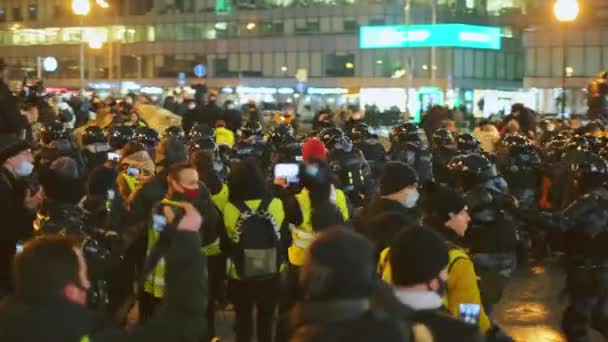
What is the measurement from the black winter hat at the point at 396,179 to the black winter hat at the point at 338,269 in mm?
3439

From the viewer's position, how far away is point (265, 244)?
837 cm

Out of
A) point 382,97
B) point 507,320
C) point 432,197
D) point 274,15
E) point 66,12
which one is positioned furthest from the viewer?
point 66,12

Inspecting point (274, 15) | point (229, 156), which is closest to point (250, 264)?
point (229, 156)

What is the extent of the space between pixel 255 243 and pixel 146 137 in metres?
3.53

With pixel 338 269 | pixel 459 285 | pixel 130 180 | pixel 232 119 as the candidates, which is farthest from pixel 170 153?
pixel 232 119

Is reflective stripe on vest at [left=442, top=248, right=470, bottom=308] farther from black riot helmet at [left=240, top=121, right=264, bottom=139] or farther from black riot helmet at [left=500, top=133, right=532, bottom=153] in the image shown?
black riot helmet at [left=500, top=133, right=532, bottom=153]

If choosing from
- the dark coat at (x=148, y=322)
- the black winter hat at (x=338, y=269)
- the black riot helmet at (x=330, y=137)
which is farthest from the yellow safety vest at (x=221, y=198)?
the black winter hat at (x=338, y=269)

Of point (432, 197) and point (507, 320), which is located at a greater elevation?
point (432, 197)

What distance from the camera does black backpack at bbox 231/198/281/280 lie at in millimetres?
8312

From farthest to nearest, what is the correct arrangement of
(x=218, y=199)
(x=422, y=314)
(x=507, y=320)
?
(x=507, y=320)
(x=218, y=199)
(x=422, y=314)

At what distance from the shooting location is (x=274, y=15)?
89.7 metres

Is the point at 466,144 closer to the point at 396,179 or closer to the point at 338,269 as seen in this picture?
the point at 396,179

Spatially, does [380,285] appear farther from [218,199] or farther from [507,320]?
[507,320]

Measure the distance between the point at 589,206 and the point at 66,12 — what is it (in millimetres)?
102478
